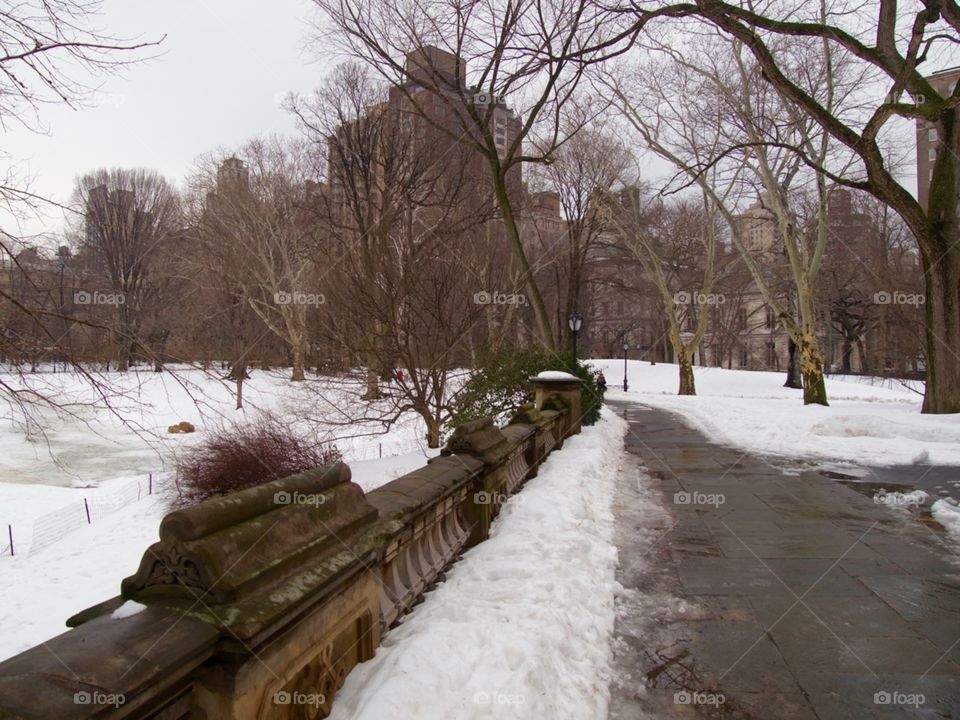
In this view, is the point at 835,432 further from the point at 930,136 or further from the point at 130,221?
the point at 130,221

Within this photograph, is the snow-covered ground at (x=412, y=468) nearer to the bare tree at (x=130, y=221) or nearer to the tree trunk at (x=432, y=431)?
the tree trunk at (x=432, y=431)

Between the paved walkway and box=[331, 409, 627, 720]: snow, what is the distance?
8.2 inches

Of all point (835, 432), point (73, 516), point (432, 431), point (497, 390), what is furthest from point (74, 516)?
point (835, 432)

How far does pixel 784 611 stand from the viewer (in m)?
4.28

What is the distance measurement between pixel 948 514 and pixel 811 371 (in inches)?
603

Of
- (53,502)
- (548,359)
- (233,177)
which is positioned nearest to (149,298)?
(233,177)

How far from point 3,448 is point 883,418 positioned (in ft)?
94.5

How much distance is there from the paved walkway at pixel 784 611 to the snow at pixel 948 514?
0.25m

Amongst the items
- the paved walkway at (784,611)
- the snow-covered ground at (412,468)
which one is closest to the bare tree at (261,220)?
the snow-covered ground at (412,468)

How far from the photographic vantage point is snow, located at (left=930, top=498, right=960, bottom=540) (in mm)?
6074

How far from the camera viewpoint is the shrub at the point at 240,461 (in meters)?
11.9

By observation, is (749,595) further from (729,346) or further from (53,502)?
(729,346)

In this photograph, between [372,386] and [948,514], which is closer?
[948,514]

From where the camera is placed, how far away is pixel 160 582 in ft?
7.18
